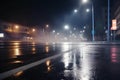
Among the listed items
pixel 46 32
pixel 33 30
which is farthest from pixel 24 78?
pixel 46 32

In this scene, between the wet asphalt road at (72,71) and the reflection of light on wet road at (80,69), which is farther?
the reflection of light on wet road at (80,69)

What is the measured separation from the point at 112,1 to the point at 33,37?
2660 inches

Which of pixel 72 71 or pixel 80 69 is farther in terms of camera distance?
pixel 80 69

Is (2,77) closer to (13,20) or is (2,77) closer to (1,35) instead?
(1,35)

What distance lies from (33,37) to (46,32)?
1099 cm

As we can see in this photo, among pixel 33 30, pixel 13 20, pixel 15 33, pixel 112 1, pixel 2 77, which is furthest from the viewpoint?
pixel 112 1

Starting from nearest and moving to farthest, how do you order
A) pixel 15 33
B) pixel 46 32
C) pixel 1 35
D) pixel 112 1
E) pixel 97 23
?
pixel 97 23 < pixel 1 35 < pixel 15 33 < pixel 46 32 < pixel 112 1

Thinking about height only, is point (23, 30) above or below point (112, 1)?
below

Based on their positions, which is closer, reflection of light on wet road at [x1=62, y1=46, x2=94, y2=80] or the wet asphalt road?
the wet asphalt road

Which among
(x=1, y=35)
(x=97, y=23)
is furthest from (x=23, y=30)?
(x=97, y=23)

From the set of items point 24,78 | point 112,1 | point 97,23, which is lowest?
point 24,78

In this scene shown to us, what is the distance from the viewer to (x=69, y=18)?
77.3 meters

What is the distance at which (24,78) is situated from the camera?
7.53m

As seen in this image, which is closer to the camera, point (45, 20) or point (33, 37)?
point (45, 20)
